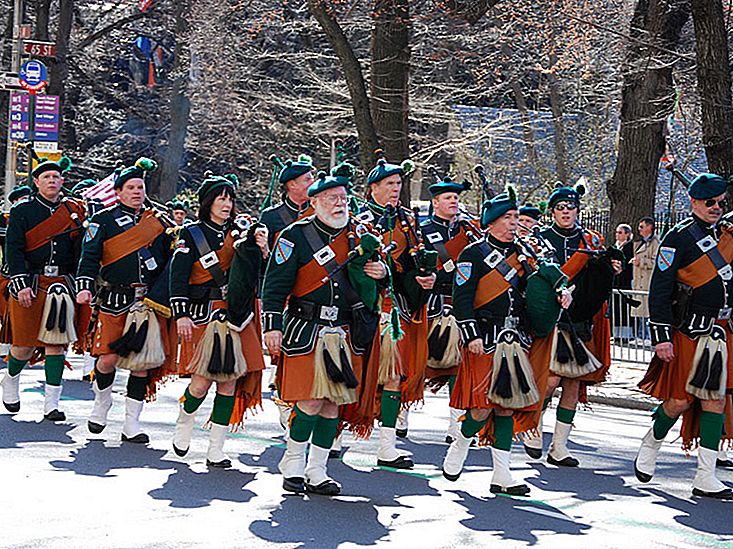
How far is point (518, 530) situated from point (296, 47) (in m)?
29.5

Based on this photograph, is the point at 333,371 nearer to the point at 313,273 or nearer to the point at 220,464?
the point at 313,273

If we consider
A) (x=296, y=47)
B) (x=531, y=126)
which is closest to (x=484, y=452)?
(x=531, y=126)

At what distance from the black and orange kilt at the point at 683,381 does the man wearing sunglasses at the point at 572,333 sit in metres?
0.94

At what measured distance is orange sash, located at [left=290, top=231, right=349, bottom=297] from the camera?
26.9 ft

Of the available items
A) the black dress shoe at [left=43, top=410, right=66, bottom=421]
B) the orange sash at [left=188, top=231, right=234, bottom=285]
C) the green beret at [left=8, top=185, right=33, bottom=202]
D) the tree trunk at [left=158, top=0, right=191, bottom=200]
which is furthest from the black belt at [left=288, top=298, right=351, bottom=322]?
the tree trunk at [left=158, top=0, right=191, bottom=200]

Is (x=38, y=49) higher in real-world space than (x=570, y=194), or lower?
higher

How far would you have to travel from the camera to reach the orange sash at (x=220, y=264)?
9.52 meters

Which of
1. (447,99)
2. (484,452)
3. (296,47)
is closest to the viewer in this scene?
(484,452)

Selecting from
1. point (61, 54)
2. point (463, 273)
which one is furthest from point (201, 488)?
point (61, 54)

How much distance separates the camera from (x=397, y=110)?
20.0 m

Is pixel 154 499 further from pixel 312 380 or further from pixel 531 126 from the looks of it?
pixel 531 126

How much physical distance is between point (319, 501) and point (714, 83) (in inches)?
Answer: 348

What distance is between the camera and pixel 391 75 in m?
19.8

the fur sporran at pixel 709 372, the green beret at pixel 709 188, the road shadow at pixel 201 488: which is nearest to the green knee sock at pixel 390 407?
the road shadow at pixel 201 488
